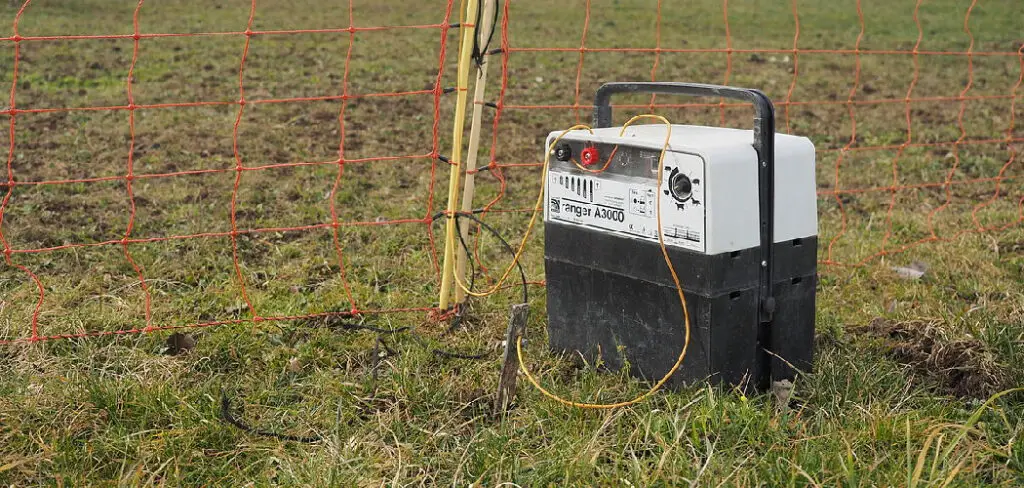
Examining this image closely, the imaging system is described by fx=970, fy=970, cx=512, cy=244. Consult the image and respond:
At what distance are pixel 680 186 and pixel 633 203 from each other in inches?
7.2

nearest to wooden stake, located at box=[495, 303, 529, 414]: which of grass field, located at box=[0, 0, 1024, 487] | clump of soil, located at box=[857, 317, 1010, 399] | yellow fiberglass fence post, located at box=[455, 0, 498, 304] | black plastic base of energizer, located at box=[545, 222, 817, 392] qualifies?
grass field, located at box=[0, 0, 1024, 487]

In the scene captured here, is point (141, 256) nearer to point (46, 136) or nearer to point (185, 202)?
point (185, 202)

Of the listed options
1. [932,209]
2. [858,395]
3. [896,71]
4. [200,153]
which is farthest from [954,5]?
[858,395]

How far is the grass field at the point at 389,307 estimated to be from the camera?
7.79ft

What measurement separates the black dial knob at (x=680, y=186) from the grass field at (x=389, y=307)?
525 mm

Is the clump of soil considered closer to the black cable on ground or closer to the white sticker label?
the white sticker label

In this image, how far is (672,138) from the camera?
2.65 meters

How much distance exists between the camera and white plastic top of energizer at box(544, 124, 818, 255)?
2.51 m

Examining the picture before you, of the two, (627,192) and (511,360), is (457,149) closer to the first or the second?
(627,192)

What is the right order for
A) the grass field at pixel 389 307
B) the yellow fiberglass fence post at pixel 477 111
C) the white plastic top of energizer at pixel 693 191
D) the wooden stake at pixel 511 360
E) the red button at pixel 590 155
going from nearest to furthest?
the grass field at pixel 389 307, the white plastic top of energizer at pixel 693 191, the wooden stake at pixel 511 360, the red button at pixel 590 155, the yellow fiberglass fence post at pixel 477 111

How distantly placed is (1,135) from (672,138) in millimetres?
5136

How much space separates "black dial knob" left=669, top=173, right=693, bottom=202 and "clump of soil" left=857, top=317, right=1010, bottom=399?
1.03 metres

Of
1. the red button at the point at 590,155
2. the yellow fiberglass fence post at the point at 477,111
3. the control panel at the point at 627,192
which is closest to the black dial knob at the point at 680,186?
the control panel at the point at 627,192

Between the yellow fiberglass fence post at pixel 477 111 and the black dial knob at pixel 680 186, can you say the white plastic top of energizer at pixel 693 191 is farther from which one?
the yellow fiberglass fence post at pixel 477 111
